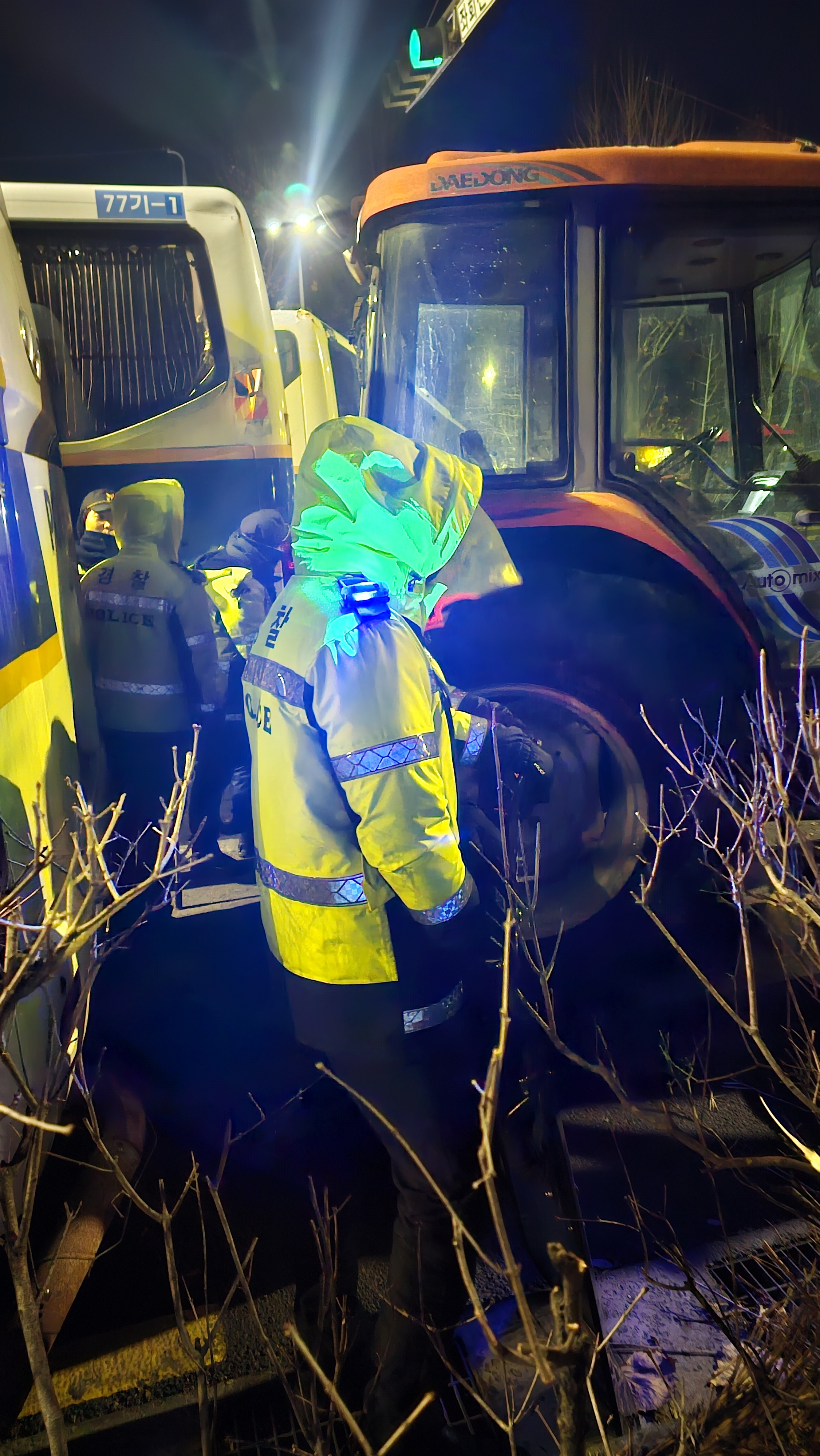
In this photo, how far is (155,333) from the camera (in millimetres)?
5098

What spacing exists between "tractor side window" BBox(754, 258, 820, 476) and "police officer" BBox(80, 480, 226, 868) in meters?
2.58

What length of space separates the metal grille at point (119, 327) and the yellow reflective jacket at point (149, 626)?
155 centimetres

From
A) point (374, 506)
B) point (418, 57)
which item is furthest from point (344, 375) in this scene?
point (374, 506)

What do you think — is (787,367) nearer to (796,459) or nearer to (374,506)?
(796,459)

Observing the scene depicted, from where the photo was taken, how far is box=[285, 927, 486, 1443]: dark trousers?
189 cm

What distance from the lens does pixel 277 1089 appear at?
309 centimetres

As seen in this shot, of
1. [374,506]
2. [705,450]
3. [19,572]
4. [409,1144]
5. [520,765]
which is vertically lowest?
[409,1144]

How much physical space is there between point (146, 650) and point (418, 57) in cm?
452

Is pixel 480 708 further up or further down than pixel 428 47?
further down

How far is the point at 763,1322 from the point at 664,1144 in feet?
4.34

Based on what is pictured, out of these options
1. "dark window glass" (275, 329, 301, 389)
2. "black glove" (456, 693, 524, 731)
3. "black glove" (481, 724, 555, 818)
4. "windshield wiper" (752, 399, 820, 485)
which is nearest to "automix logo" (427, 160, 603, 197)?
"windshield wiper" (752, 399, 820, 485)

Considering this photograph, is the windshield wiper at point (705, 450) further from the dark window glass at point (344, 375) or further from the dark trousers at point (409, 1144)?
the dark window glass at point (344, 375)

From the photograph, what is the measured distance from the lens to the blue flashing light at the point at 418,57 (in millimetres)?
5469

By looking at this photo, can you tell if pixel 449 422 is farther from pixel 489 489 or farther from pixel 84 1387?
pixel 84 1387
